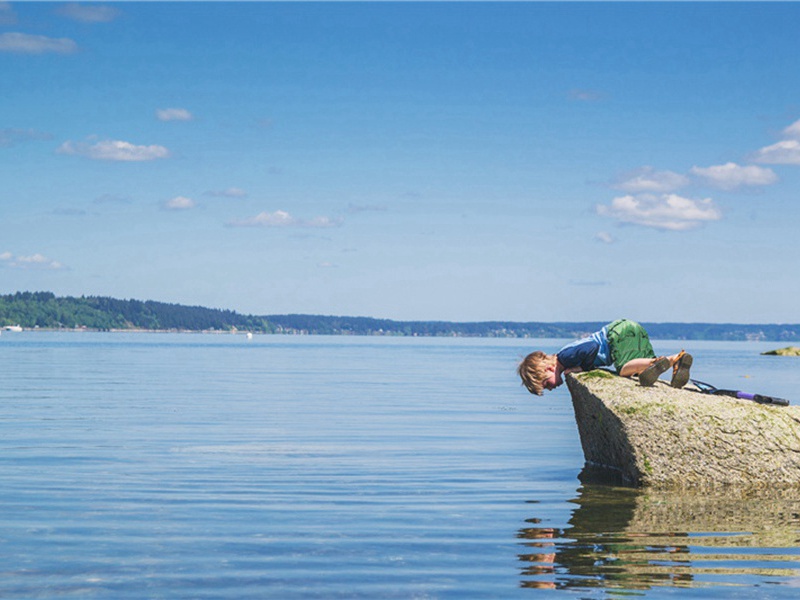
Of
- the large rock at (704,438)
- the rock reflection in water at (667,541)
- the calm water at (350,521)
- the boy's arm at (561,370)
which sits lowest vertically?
the calm water at (350,521)

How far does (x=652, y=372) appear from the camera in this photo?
13.8m

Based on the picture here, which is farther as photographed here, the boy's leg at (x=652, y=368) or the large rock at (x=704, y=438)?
the boy's leg at (x=652, y=368)

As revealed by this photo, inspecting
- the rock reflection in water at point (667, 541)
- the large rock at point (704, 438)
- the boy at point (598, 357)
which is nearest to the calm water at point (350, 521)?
the rock reflection in water at point (667, 541)

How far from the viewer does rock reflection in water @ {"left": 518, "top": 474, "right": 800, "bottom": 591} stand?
8641mm

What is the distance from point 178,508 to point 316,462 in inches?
202

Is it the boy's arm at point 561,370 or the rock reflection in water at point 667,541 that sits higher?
the boy's arm at point 561,370

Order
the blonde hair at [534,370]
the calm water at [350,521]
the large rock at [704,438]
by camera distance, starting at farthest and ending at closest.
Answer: the blonde hair at [534,370] < the large rock at [704,438] < the calm water at [350,521]

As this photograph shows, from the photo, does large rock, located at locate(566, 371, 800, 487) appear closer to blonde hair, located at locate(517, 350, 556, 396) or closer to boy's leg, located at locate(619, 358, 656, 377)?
boy's leg, located at locate(619, 358, 656, 377)

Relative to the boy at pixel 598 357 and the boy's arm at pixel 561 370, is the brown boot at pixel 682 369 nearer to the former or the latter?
the boy at pixel 598 357

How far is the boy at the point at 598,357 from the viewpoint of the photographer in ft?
48.0

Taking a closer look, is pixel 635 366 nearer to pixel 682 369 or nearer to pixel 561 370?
pixel 682 369

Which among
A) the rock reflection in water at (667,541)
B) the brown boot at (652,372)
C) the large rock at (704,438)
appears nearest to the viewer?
the rock reflection in water at (667,541)

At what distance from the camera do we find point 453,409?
31.0 metres

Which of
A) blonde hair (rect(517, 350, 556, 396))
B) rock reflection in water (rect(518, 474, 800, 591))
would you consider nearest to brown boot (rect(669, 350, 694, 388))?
rock reflection in water (rect(518, 474, 800, 591))
